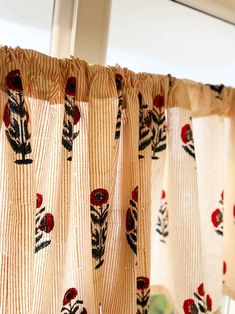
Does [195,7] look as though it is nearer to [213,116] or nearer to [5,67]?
[213,116]

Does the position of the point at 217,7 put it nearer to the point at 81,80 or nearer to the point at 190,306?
the point at 81,80

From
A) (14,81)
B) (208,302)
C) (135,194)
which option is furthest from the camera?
(208,302)

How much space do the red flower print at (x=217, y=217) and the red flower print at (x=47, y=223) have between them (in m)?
0.43

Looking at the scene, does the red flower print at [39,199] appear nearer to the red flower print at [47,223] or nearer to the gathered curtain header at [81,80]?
the red flower print at [47,223]

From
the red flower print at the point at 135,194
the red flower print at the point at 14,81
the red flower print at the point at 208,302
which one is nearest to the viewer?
the red flower print at the point at 14,81

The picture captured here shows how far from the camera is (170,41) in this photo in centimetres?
81

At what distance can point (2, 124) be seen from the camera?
1.63 ft

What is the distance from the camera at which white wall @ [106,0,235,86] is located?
738 millimetres

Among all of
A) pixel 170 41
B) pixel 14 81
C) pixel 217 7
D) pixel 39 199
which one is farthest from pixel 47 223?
pixel 217 7

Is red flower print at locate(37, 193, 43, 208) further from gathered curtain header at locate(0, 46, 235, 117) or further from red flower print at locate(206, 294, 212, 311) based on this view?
red flower print at locate(206, 294, 212, 311)

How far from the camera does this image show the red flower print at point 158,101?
659 mm

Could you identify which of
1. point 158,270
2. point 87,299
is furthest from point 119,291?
point 158,270

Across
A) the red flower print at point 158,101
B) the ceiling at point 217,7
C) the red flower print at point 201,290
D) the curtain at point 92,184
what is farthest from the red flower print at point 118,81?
the red flower print at point 201,290

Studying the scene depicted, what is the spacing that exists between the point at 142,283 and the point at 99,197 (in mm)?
209
